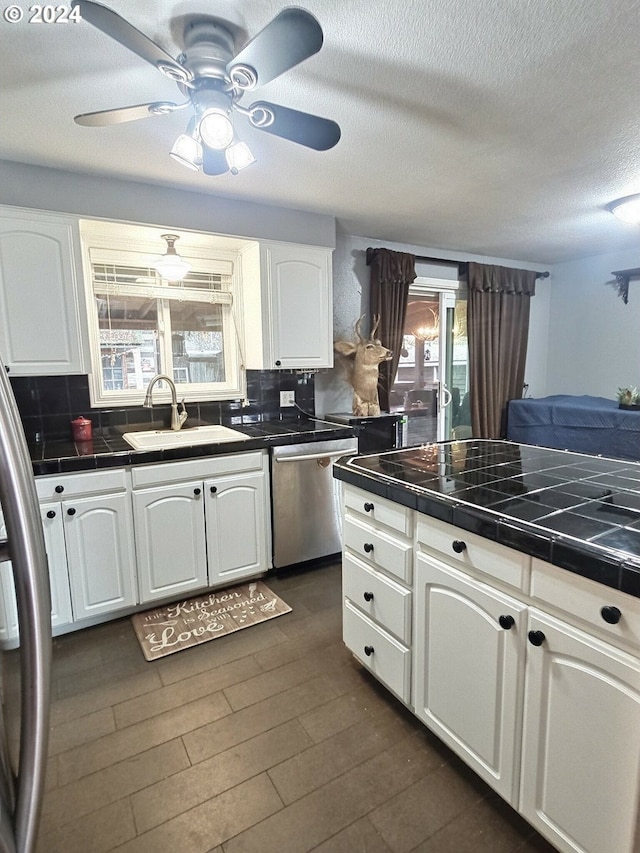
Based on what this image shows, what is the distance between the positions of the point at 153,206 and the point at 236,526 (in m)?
1.91

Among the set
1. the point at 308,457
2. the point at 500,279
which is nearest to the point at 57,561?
the point at 308,457

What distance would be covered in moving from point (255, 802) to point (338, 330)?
303 centimetres

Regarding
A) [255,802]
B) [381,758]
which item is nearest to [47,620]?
[255,802]

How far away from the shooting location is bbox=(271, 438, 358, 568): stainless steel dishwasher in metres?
2.86

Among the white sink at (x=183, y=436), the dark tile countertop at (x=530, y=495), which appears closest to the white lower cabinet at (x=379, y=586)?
the dark tile countertop at (x=530, y=495)

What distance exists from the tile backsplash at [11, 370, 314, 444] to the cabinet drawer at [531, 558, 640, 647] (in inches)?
97.0

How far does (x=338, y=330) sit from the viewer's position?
12.2ft

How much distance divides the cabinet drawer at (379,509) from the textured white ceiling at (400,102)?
4.96 feet

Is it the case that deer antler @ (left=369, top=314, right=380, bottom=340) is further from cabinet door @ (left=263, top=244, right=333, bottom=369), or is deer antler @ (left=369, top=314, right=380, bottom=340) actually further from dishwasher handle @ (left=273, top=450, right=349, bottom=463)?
dishwasher handle @ (left=273, top=450, right=349, bottom=463)

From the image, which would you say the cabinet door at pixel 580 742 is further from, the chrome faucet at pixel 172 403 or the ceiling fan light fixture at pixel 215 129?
the chrome faucet at pixel 172 403

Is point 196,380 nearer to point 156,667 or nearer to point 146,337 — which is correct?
point 146,337

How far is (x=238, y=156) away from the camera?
1.70 metres

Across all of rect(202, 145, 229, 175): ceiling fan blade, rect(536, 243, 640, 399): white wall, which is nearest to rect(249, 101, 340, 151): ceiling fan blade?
rect(202, 145, 229, 175): ceiling fan blade

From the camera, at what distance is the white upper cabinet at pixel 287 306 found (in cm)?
300
